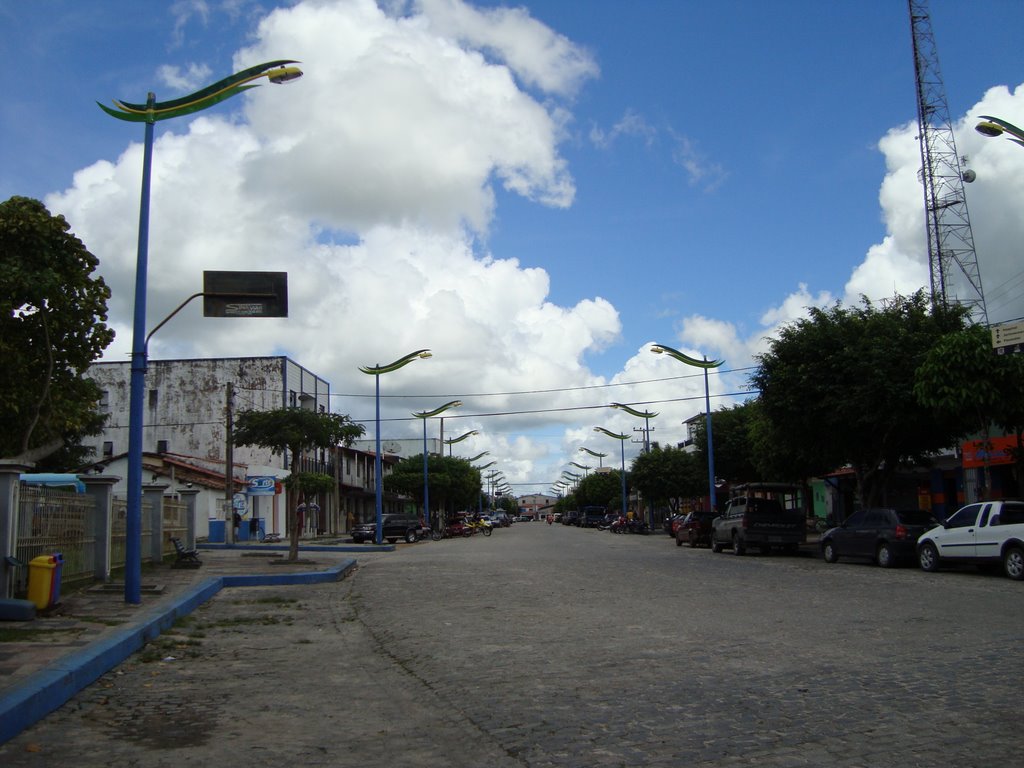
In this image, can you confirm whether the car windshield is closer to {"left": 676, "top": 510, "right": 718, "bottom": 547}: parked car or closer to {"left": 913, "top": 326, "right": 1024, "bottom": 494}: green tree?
{"left": 913, "top": 326, "right": 1024, "bottom": 494}: green tree

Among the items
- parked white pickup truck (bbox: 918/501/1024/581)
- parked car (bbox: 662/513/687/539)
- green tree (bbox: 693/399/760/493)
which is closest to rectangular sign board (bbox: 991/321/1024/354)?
parked white pickup truck (bbox: 918/501/1024/581)

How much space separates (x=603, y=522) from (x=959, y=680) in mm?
75953

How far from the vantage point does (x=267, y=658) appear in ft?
35.4

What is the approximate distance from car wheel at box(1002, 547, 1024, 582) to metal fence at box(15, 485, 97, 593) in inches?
709

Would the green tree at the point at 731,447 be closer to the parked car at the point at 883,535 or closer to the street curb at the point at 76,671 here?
the parked car at the point at 883,535

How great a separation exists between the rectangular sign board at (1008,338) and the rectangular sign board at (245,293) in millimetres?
17060

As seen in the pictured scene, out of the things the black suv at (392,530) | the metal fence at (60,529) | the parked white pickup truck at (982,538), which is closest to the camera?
the metal fence at (60,529)

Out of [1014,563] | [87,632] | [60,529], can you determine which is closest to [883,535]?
[1014,563]

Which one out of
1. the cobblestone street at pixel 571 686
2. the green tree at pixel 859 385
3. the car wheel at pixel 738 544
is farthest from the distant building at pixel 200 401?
the cobblestone street at pixel 571 686

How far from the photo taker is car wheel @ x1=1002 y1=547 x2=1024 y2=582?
736 inches

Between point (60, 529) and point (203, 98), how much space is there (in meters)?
7.60

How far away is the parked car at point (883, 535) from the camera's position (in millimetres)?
23141

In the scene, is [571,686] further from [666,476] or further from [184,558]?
[666,476]

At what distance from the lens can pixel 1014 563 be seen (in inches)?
742
